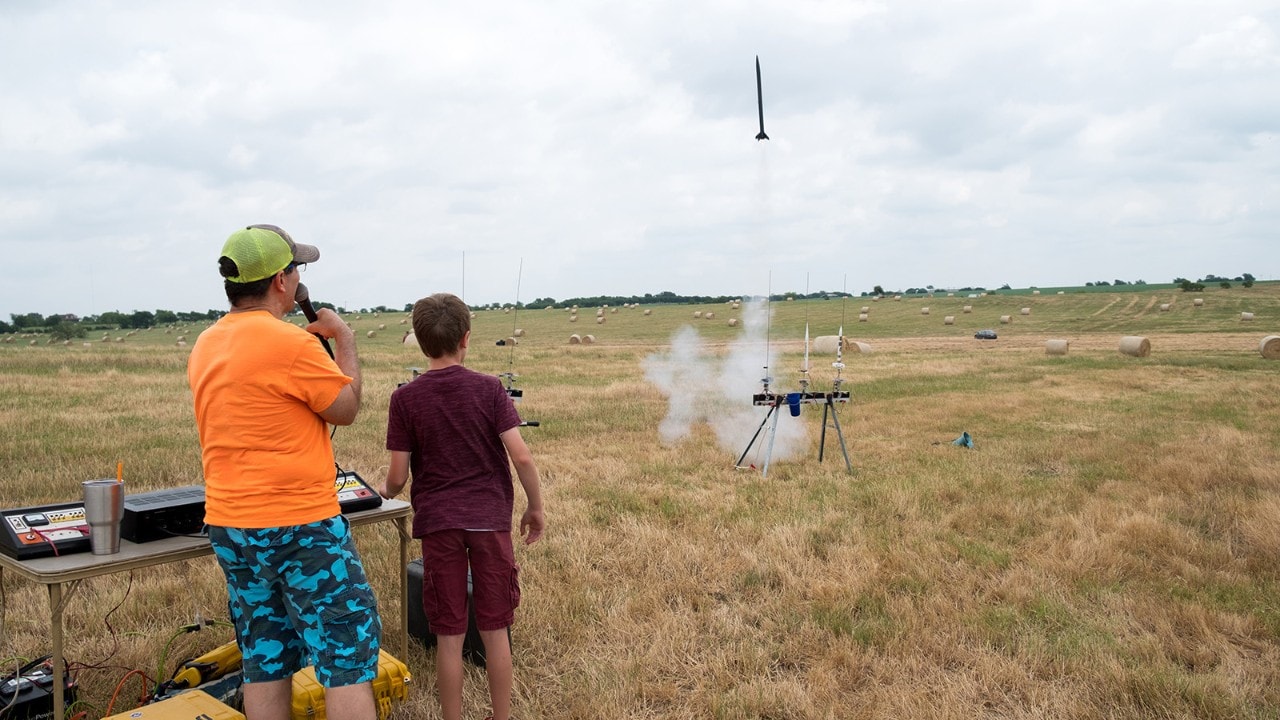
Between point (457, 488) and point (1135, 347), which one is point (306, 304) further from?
point (1135, 347)

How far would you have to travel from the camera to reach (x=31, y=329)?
171 feet

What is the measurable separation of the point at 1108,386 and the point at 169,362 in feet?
80.8

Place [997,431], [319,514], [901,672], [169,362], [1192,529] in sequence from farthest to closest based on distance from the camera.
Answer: [169,362] → [997,431] → [1192,529] → [901,672] → [319,514]

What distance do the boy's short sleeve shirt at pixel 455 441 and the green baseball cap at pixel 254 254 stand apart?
0.88 meters

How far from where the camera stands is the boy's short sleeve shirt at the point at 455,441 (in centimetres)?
348

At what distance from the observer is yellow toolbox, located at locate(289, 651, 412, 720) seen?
345 centimetres

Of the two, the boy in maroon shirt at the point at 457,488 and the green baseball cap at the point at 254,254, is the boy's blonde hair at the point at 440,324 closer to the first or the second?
the boy in maroon shirt at the point at 457,488

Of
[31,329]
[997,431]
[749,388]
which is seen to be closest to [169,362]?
[749,388]

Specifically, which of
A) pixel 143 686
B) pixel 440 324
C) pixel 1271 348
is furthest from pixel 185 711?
pixel 1271 348

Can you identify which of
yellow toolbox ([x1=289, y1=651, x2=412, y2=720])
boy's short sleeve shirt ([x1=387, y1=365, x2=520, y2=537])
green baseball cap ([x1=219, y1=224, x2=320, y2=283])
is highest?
green baseball cap ([x1=219, y1=224, x2=320, y2=283])

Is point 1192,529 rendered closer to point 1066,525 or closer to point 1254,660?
point 1066,525

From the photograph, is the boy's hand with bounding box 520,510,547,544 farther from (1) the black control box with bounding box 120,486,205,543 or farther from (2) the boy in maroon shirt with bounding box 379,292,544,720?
(1) the black control box with bounding box 120,486,205,543

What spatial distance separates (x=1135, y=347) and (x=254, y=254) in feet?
97.7

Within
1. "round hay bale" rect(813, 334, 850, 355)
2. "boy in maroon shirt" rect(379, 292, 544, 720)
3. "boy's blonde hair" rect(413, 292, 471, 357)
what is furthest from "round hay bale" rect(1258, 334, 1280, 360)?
"boy's blonde hair" rect(413, 292, 471, 357)
